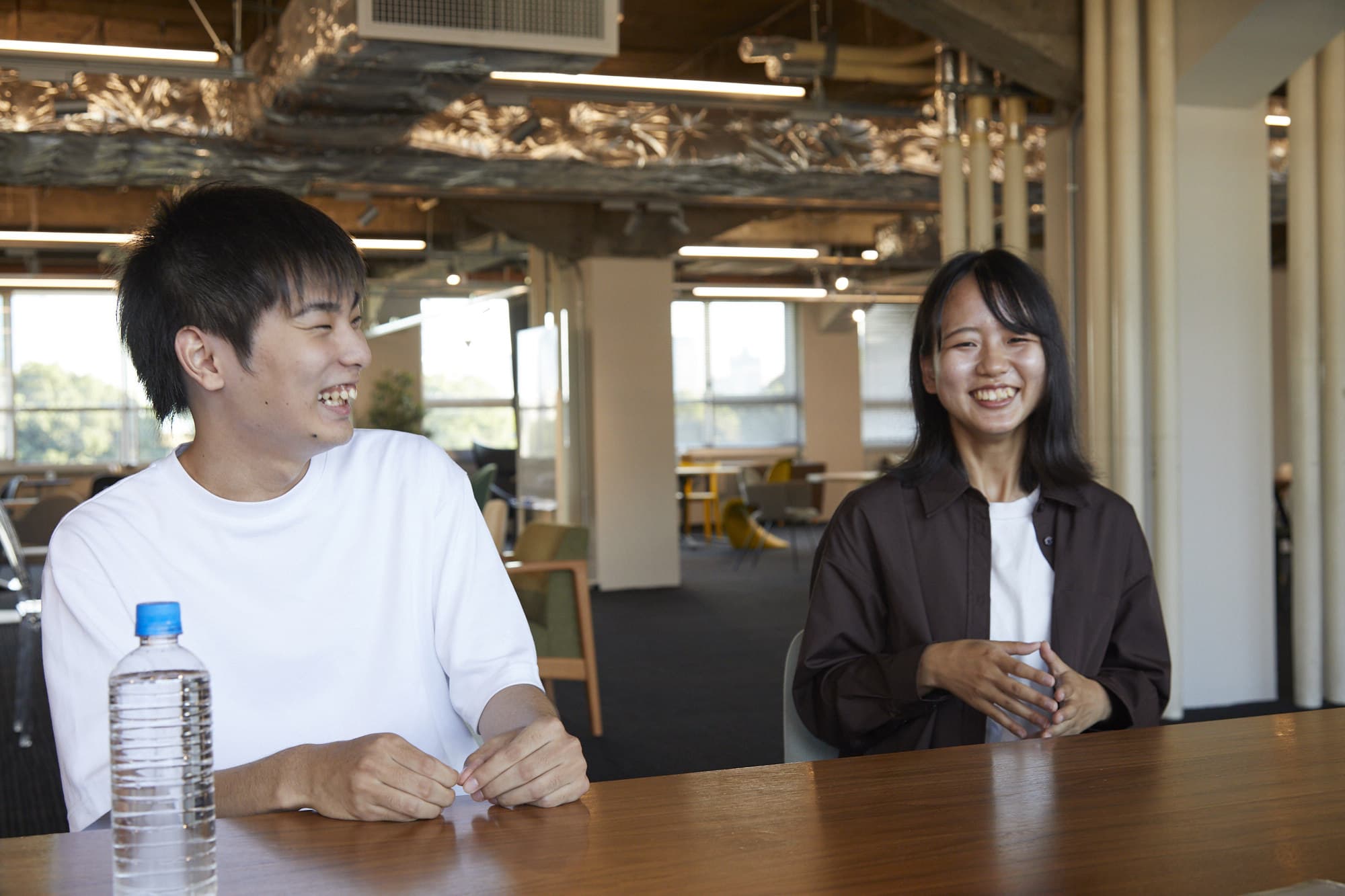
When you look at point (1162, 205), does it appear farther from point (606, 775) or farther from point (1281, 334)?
point (1281, 334)

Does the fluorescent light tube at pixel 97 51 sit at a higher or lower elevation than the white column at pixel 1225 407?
higher

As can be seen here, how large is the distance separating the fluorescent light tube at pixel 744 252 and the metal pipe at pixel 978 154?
18.3 feet

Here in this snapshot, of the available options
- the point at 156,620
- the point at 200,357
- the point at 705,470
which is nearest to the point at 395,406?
the point at 705,470

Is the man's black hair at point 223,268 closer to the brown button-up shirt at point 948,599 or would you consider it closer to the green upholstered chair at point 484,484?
the brown button-up shirt at point 948,599

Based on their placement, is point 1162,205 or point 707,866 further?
point 1162,205

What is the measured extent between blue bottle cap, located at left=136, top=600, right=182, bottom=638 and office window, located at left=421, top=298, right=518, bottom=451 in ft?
55.4

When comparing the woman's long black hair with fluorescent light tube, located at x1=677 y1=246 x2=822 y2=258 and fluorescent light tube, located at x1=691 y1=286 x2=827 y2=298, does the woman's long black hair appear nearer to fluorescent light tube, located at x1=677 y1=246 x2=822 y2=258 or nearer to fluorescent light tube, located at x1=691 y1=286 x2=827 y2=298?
fluorescent light tube, located at x1=677 y1=246 x2=822 y2=258

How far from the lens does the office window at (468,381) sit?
1788cm

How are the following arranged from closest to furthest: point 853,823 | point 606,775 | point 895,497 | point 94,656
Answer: point 853,823 < point 94,656 < point 895,497 < point 606,775

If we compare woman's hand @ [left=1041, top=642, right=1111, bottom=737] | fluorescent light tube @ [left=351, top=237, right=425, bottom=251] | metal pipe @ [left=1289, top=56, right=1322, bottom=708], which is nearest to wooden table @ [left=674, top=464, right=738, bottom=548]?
fluorescent light tube @ [left=351, top=237, right=425, bottom=251]

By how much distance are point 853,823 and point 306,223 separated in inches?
39.0

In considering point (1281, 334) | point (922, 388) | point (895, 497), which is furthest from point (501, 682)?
point (1281, 334)

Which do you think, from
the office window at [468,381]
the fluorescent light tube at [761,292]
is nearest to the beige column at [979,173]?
the fluorescent light tube at [761,292]

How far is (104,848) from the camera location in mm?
1131
